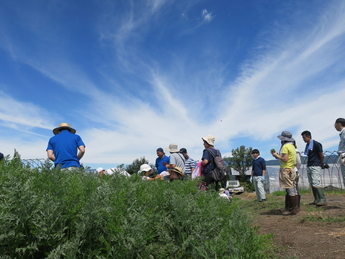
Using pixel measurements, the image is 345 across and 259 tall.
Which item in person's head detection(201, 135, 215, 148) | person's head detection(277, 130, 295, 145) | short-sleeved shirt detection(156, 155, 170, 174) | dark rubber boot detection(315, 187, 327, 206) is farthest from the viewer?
short-sleeved shirt detection(156, 155, 170, 174)

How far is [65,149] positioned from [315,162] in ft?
19.7

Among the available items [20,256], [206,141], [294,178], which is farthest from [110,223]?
[294,178]

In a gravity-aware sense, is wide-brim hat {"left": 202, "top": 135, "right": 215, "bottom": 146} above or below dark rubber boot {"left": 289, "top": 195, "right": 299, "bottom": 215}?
above

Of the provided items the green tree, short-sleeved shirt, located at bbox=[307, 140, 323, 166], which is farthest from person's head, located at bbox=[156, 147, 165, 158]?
the green tree

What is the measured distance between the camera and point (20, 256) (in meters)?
2.03

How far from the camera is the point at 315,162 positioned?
7328 mm

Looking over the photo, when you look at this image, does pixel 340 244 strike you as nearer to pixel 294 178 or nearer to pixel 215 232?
pixel 215 232

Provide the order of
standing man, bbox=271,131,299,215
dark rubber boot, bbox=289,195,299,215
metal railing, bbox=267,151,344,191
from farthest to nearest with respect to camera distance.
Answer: metal railing, bbox=267,151,344,191 → dark rubber boot, bbox=289,195,299,215 → standing man, bbox=271,131,299,215

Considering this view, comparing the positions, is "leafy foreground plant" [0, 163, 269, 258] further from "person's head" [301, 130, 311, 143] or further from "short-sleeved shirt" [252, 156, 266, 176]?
"short-sleeved shirt" [252, 156, 266, 176]

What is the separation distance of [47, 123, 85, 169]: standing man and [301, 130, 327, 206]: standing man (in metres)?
5.55

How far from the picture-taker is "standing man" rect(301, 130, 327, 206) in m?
7.28

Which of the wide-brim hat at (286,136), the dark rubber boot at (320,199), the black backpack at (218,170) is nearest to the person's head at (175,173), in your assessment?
the black backpack at (218,170)

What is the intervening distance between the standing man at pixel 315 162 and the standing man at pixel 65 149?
218 inches

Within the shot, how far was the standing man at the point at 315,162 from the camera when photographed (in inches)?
287
